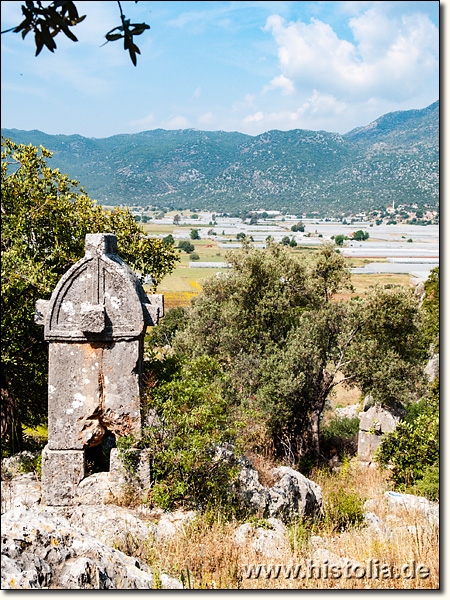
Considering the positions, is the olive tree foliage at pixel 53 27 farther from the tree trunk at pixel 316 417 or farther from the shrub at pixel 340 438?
the shrub at pixel 340 438

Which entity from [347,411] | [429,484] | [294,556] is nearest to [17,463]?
[294,556]

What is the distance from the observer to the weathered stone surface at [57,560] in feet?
11.0

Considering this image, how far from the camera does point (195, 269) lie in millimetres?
55438

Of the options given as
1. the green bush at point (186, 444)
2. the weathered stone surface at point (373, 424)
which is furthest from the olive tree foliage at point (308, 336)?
the green bush at point (186, 444)

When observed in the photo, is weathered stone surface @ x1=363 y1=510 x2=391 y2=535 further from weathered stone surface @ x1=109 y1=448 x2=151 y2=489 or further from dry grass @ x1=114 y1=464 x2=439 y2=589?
weathered stone surface @ x1=109 y1=448 x2=151 y2=489

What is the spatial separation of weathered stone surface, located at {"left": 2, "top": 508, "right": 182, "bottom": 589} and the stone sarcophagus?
213 cm

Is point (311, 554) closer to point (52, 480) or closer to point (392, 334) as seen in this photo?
point (52, 480)

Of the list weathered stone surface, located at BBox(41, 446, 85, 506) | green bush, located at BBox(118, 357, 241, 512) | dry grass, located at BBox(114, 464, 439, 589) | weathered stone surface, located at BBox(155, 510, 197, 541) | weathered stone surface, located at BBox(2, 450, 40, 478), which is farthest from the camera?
weathered stone surface, located at BBox(2, 450, 40, 478)

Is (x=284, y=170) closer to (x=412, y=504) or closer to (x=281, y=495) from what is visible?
(x=412, y=504)

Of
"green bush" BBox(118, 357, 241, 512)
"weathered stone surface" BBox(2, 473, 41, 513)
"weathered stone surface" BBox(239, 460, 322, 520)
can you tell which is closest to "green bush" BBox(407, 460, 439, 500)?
"weathered stone surface" BBox(239, 460, 322, 520)

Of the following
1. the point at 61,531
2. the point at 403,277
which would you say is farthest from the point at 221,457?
the point at 403,277

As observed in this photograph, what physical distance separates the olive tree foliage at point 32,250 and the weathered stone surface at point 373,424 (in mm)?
8682

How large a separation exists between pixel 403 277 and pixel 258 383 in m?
39.6

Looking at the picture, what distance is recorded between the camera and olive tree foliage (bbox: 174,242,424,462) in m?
13.8
